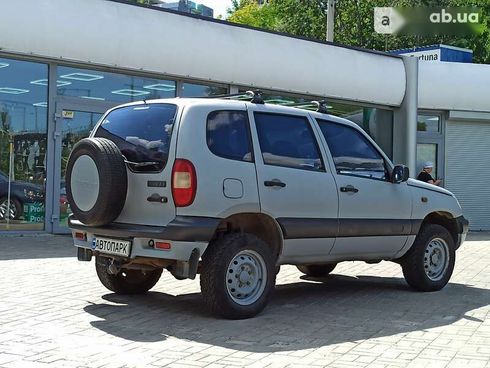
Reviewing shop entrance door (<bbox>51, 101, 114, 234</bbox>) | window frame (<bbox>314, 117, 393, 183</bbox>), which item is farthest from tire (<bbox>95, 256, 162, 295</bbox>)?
shop entrance door (<bbox>51, 101, 114, 234</bbox>)

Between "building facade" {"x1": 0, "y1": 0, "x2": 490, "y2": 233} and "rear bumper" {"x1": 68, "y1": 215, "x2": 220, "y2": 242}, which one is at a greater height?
"building facade" {"x1": 0, "y1": 0, "x2": 490, "y2": 233}

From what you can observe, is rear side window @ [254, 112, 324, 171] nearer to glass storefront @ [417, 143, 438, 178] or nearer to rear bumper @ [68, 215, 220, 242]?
rear bumper @ [68, 215, 220, 242]

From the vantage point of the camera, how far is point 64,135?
39.8 feet

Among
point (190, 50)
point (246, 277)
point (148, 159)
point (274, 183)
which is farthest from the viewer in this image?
point (190, 50)

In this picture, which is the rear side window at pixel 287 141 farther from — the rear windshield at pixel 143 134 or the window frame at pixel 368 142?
the rear windshield at pixel 143 134

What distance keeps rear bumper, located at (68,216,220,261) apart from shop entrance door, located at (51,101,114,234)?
6.49m

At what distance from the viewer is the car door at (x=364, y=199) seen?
22.3ft

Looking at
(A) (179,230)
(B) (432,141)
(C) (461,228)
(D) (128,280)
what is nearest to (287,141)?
(A) (179,230)

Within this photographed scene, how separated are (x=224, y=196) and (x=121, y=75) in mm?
7592

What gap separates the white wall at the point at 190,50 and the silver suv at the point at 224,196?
17.8 ft

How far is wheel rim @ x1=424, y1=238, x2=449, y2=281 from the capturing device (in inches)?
304

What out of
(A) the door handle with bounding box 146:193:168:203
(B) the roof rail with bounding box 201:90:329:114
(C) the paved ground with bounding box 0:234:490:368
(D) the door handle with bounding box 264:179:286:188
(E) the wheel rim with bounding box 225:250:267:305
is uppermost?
(B) the roof rail with bounding box 201:90:329:114

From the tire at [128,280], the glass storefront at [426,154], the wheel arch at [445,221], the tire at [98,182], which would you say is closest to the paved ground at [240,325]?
the tire at [128,280]

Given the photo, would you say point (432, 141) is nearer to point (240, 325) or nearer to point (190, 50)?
point (190, 50)
